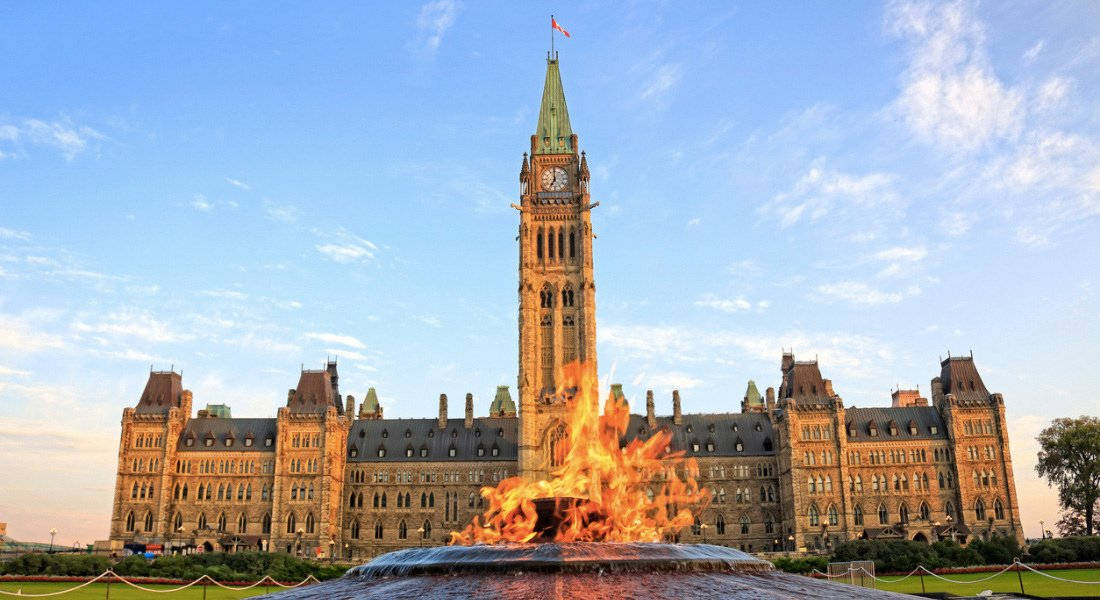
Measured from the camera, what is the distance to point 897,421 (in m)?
95.1

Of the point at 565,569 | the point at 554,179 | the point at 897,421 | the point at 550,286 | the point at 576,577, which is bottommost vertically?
the point at 576,577

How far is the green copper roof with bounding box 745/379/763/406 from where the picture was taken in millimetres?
128625

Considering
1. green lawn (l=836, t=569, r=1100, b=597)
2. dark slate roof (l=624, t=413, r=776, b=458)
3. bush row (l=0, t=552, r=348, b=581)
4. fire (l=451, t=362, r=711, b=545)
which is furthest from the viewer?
dark slate roof (l=624, t=413, r=776, b=458)

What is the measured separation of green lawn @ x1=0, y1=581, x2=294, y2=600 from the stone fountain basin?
18427 mm

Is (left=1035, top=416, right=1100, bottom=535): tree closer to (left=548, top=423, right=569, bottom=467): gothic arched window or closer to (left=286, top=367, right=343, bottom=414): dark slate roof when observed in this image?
(left=548, top=423, right=569, bottom=467): gothic arched window

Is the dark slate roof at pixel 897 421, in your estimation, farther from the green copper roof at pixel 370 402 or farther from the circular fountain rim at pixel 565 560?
the circular fountain rim at pixel 565 560

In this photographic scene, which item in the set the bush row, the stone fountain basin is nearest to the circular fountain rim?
the stone fountain basin

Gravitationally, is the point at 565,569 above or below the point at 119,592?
above

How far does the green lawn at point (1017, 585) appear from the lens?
98.9ft

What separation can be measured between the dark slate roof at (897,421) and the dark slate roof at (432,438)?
1539 inches

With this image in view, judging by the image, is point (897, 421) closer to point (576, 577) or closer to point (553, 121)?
point (553, 121)

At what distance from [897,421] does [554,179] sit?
49.6 m

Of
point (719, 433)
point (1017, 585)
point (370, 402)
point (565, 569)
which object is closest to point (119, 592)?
point (565, 569)

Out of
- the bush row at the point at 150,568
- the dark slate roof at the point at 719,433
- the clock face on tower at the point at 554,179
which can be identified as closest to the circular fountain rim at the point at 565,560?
the bush row at the point at 150,568
